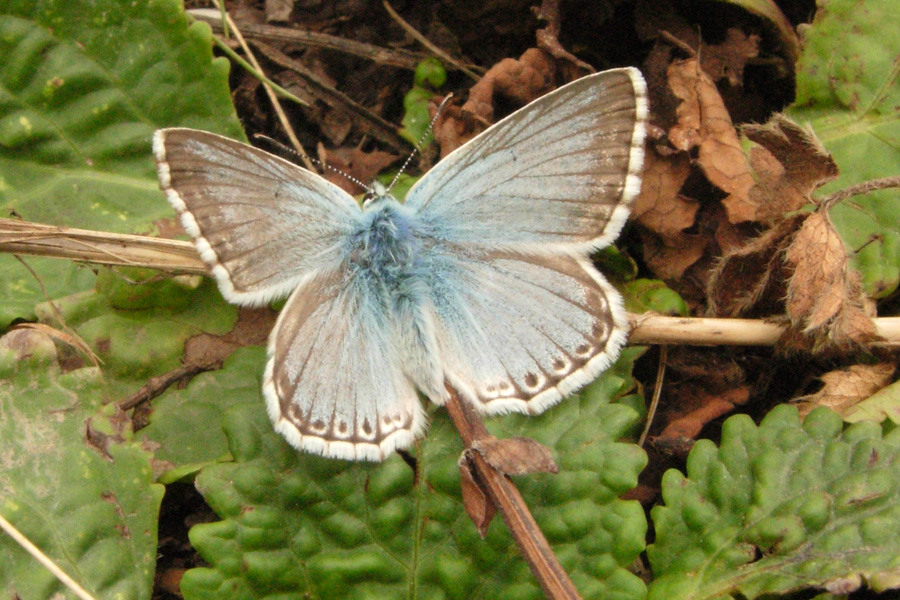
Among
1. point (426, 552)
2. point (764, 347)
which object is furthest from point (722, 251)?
point (426, 552)

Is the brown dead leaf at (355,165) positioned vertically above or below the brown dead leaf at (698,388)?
above

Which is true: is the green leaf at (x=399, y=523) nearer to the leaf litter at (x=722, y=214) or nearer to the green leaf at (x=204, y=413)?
the green leaf at (x=204, y=413)

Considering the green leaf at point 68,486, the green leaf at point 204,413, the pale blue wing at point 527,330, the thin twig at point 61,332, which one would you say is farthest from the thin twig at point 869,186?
the thin twig at point 61,332

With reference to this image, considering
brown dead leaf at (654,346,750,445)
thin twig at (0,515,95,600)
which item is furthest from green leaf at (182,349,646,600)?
brown dead leaf at (654,346,750,445)

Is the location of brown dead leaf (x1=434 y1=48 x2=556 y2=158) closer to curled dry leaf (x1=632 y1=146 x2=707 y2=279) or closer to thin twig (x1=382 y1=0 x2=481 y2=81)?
thin twig (x1=382 y1=0 x2=481 y2=81)

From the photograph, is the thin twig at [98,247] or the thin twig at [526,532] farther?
the thin twig at [98,247]

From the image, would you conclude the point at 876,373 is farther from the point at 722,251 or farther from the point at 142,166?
the point at 142,166

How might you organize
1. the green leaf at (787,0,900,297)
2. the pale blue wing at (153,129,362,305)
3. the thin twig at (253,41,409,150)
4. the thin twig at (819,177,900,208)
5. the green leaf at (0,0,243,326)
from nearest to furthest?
1. the pale blue wing at (153,129,362,305)
2. the thin twig at (819,177,900,208)
3. the green leaf at (0,0,243,326)
4. the green leaf at (787,0,900,297)
5. the thin twig at (253,41,409,150)
